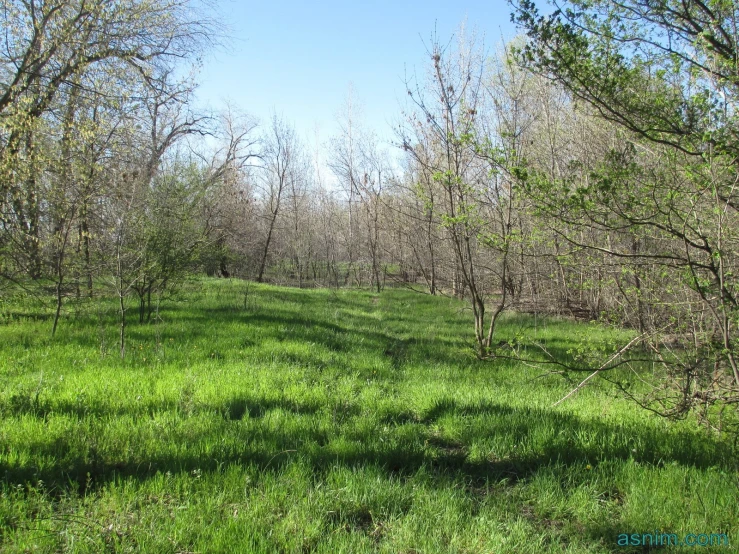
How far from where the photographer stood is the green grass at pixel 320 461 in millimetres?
2322

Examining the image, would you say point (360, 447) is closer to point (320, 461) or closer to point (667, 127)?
point (320, 461)

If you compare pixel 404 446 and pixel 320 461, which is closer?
pixel 320 461

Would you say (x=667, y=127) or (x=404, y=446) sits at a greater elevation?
(x=667, y=127)

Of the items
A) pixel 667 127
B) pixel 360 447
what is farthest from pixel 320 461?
pixel 667 127

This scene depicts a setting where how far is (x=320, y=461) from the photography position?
10.3 feet

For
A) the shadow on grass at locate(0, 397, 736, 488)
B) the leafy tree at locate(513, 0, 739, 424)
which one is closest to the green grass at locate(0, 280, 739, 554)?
the shadow on grass at locate(0, 397, 736, 488)

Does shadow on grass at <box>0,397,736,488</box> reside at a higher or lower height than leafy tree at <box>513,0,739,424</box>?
lower

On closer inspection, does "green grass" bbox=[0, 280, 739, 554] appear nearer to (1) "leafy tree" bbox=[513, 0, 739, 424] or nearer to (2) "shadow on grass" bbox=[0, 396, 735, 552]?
(2) "shadow on grass" bbox=[0, 396, 735, 552]

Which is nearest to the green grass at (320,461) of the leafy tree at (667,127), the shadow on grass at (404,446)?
the shadow on grass at (404,446)

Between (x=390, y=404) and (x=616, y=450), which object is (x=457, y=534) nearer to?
(x=616, y=450)

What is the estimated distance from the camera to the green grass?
2322mm

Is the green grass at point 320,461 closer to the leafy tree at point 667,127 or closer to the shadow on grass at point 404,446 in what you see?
the shadow on grass at point 404,446

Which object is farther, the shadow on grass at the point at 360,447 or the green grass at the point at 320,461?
the shadow on grass at the point at 360,447

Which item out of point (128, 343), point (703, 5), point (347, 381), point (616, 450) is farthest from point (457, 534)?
point (128, 343)
